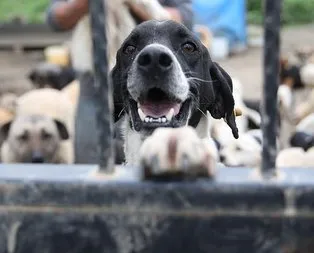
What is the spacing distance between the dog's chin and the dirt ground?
235 inches

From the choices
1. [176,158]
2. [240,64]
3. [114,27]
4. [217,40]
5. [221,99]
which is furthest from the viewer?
[217,40]

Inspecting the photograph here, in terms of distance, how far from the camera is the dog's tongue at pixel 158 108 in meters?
2.82

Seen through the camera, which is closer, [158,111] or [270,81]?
[270,81]

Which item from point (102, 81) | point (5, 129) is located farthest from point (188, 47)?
point (5, 129)

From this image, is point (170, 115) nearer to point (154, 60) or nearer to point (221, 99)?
point (154, 60)

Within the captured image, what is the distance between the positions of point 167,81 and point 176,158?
1495 mm

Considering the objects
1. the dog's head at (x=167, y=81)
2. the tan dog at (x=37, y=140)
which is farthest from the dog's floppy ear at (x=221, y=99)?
the tan dog at (x=37, y=140)

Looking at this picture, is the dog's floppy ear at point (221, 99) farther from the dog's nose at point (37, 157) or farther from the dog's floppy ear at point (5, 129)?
the dog's floppy ear at point (5, 129)

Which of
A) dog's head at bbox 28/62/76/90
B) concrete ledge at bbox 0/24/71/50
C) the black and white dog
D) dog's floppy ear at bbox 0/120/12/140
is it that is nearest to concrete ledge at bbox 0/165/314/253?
the black and white dog

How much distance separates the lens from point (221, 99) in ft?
10.3

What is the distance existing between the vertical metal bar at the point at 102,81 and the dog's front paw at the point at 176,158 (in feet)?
0.22

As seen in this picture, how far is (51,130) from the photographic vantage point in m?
6.02

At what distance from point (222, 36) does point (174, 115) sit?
9851mm

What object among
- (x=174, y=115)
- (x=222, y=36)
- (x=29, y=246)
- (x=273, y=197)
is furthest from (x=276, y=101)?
(x=222, y=36)
